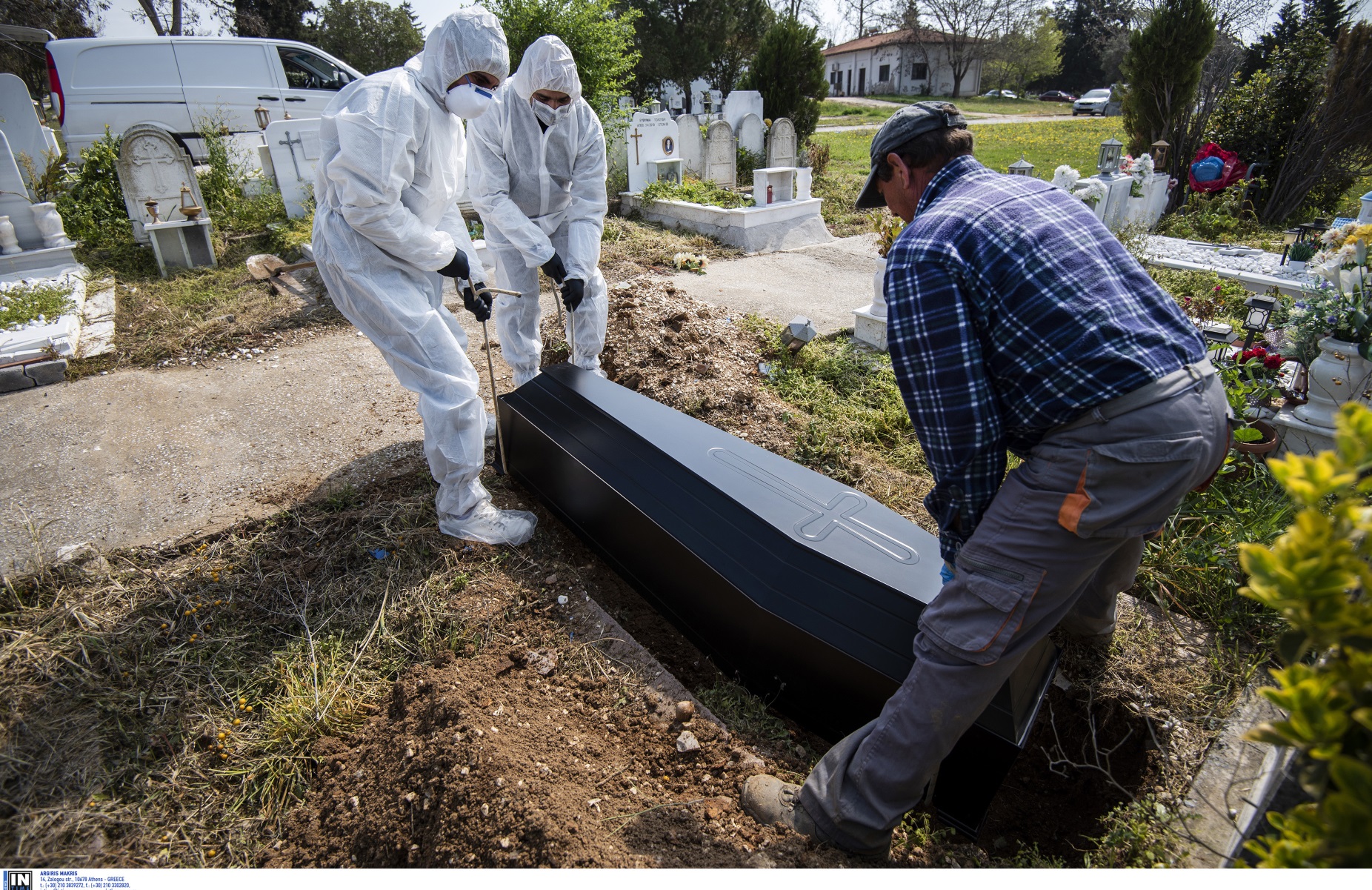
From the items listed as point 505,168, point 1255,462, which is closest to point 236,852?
point 505,168

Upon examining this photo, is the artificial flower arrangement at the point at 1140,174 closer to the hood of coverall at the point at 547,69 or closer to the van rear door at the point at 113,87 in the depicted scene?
the hood of coverall at the point at 547,69

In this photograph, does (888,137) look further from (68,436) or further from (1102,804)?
(68,436)

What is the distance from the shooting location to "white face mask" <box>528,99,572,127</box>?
10.8 ft

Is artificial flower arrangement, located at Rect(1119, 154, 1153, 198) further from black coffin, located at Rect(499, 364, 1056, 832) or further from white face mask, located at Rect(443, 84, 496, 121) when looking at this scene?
white face mask, located at Rect(443, 84, 496, 121)

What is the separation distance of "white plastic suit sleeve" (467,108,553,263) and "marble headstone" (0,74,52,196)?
8216mm

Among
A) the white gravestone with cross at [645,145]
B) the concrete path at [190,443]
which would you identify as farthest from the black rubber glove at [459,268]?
the white gravestone with cross at [645,145]

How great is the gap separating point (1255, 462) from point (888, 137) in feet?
7.64

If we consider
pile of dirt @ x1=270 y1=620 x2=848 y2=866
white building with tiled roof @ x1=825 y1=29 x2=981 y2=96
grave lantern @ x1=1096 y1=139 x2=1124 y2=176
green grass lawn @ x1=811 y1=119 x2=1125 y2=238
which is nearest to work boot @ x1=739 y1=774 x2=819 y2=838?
pile of dirt @ x1=270 y1=620 x2=848 y2=866

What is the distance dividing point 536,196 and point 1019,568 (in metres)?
2.97

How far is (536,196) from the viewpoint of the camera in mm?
3531

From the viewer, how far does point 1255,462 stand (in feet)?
9.31

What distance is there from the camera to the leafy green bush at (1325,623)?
701 mm

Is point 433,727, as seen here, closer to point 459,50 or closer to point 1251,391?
point 459,50

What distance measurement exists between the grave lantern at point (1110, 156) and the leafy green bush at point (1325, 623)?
27.3 ft
